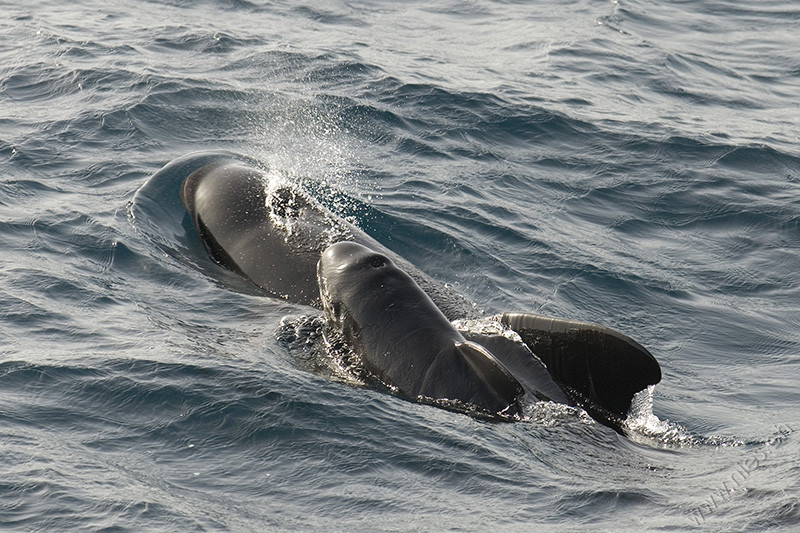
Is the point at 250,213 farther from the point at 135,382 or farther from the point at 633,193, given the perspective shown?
the point at 633,193

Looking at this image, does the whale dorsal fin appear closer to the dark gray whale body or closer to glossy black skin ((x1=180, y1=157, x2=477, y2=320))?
the dark gray whale body

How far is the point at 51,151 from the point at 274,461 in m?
8.75

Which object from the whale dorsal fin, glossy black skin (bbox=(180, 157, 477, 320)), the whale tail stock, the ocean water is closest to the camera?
the ocean water

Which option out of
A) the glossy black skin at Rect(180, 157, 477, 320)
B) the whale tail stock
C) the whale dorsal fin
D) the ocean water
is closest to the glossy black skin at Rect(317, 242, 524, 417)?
the whale dorsal fin

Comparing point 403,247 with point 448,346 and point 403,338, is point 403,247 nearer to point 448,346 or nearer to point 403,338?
point 403,338

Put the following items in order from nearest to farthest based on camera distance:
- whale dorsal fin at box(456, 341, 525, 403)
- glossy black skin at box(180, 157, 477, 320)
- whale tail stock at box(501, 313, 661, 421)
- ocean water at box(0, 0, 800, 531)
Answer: ocean water at box(0, 0, 800, 531) → whale dorsal fin at box(456, 341, 525, 403) → whale tail stock at box(501, 313, 661, 421) → glossy black skin at box(180, 157, 477, 320)

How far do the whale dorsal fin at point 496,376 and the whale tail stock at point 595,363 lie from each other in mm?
555

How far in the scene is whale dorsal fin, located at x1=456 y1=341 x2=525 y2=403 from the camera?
8.32 meters

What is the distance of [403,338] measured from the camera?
29.1 feet

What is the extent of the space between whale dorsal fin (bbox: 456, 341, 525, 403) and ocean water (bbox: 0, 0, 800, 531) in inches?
9.9

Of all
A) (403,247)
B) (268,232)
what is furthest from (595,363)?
(403,247)

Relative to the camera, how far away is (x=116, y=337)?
9.56 metres

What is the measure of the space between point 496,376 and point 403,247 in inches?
181

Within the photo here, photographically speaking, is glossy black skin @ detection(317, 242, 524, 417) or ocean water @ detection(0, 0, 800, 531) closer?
ocean water @ detection(0, 0, 800, 531)
